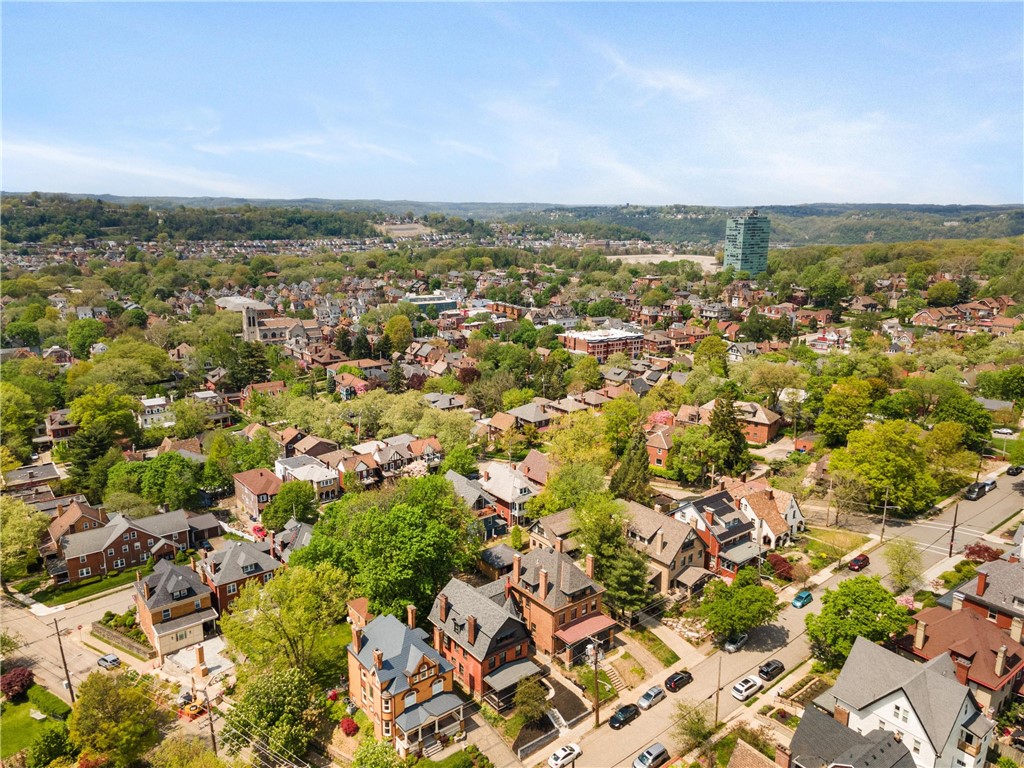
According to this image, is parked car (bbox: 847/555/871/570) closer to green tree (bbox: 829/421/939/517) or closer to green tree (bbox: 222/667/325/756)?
green tree (bbox: 829/421/939/517)

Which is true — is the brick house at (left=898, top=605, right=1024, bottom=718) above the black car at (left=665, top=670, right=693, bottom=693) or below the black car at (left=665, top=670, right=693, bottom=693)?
above

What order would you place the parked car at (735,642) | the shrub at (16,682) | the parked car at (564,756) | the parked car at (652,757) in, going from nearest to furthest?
1. the parked car at (652,757)
2. the parked car at (564,756)
3. the shrub at (16,682)
4. the parked car at (735,642)

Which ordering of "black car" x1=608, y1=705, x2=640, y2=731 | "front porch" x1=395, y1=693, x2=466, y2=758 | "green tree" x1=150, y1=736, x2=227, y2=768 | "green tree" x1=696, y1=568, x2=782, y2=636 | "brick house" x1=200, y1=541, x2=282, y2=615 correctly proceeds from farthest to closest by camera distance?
"brick house" x1=200, y1=541, x2=282, y2=615 → "green tree" x1=696, y1=568, x2=782, y2=636 → "black car" x1=608, y1=705, x2=640, y2=731 → "front porch" x1=395, y1=693, x2=466, y2=758 → "green tree" x1=150, y1=736, x2=227, y2=768

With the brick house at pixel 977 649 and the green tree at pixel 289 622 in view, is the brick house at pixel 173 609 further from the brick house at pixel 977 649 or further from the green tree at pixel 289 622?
the brick house at pixel 977 649

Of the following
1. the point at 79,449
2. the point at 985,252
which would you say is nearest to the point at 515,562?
the point at 79,449

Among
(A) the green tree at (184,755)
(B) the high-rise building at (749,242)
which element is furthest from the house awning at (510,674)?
(B) the high-rise building at (749,242)

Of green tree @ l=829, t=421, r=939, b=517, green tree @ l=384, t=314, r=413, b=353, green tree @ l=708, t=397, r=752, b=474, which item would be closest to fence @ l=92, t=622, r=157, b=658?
green tree @ l=708, t=397, r=752, b=474

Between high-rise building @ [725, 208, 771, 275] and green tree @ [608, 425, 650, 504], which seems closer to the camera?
green tree @ [608, 425, 650, 504]

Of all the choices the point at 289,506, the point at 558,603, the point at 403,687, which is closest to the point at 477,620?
the point at 558,603
